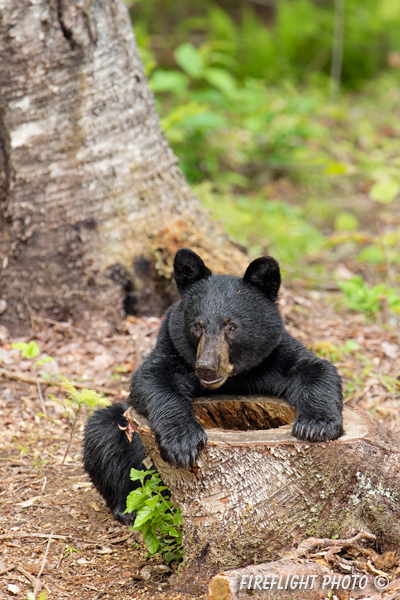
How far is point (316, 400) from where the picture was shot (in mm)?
3430

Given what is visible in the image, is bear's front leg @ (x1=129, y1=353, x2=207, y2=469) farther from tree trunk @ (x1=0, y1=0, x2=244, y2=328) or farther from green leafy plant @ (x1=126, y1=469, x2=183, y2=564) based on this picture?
tree trunk @ (x1=0, y1=0, x2=244, y2=328)

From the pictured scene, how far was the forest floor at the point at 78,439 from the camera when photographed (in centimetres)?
339

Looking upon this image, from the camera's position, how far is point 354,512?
3.18 m

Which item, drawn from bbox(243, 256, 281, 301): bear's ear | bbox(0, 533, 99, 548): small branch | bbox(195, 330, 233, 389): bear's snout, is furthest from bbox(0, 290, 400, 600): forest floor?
bbox(243, 256, 281, 301): bear's ear

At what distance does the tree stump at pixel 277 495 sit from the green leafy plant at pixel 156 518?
0.25 metres

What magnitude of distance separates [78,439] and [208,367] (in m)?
2.08

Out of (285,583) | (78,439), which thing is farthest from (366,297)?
(285,583)

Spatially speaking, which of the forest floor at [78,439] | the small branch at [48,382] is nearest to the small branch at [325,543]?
the forest floor at [78,439]

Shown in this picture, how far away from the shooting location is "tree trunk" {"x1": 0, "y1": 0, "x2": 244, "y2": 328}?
5344 millimetres

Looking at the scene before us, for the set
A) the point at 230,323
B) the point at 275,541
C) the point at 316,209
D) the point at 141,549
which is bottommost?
the point at 316,209

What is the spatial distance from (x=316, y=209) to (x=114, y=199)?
5.80 metres

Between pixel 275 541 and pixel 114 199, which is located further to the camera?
pixel 114 199

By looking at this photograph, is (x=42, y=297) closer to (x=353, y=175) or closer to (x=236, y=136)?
(x=236, y=136)

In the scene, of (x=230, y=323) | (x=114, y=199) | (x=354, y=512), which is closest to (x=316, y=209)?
(x=114, y=199)
